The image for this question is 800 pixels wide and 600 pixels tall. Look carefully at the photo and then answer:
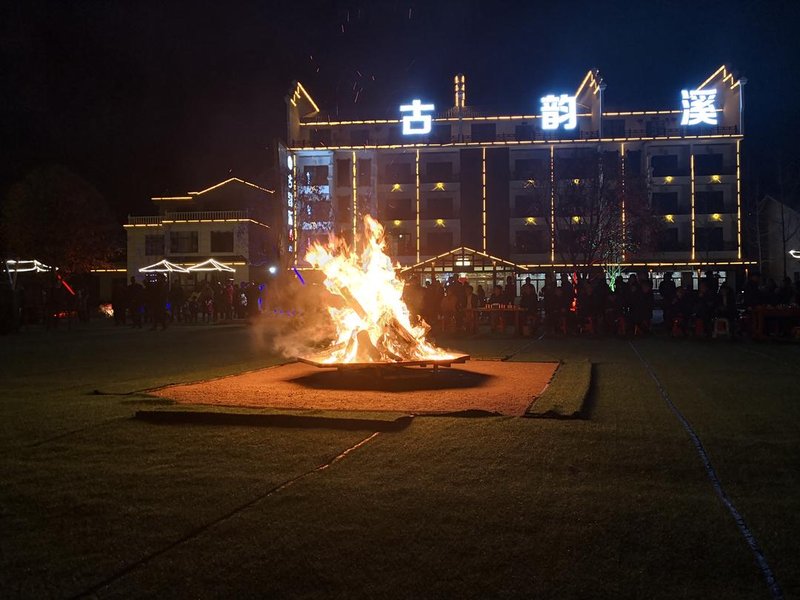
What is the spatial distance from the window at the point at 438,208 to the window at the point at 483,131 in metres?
5.60

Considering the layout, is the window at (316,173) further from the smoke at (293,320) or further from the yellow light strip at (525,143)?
the smoke at (293,320)

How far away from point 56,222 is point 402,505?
51809mm

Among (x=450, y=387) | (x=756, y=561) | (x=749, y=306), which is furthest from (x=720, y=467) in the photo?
(x=749, y=306)

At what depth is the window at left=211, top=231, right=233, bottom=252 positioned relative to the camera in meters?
54.4

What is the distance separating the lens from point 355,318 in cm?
1136

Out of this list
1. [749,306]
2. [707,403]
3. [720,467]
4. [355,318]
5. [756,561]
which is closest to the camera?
[756,561]

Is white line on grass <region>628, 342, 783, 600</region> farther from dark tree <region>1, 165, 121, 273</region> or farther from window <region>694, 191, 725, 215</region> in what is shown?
dark tree <region>1, 165, 121, 273</region>

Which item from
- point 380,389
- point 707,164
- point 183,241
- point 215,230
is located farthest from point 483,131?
point 380,389

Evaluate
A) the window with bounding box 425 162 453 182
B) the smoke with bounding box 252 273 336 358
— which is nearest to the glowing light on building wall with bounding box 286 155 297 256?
the smoke with bounding box 252 273 336 358

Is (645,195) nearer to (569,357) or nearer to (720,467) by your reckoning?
(569,357)

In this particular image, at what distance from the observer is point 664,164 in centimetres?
5175

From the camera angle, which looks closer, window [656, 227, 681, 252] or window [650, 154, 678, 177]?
window [656, 227, 681, 252]

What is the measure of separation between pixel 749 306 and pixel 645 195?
81.6 ft

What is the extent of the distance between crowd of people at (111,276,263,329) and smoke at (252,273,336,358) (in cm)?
141
